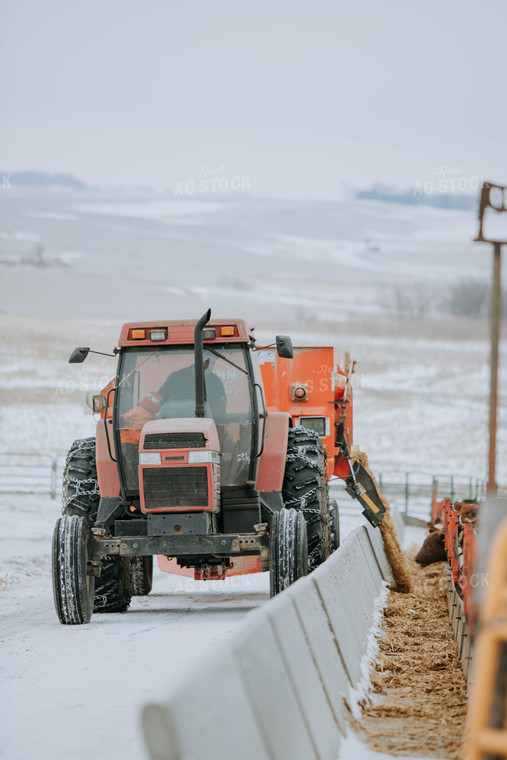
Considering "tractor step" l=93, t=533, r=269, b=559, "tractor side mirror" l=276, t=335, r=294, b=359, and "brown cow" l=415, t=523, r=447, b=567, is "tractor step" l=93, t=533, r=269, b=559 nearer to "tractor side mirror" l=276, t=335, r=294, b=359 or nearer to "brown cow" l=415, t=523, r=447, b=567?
"tractor side mirror" l=276, t=335, r=294, b=359

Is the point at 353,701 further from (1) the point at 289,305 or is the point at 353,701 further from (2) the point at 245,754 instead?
(1) the point at 289,305

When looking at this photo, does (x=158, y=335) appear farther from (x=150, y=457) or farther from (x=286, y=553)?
(x=286, y=553)

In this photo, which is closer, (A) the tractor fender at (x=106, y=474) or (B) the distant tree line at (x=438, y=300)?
(A) the tractor fender at (x=106, y=474)

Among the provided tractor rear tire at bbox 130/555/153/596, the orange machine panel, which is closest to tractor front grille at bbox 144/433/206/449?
tractor rear tire at bbox 130/555/153/596

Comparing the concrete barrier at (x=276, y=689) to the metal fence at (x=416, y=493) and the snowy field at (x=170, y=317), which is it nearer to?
the snowy field at (x=170, y=317)

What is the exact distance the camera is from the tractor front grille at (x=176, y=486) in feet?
32.5

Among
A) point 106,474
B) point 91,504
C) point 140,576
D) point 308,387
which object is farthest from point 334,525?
point 106,474

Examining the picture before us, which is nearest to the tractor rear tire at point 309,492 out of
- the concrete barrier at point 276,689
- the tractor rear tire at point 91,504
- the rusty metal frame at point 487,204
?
the tractor rear tire at point 91,504

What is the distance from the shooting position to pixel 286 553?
32.2ft

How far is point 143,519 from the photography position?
10367 millimetres

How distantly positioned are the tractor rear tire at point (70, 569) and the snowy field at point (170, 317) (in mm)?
276

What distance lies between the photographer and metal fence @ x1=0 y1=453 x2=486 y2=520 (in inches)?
1165

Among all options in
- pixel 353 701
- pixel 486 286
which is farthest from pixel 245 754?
pixel 486 286

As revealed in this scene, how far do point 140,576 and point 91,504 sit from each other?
116 inches
